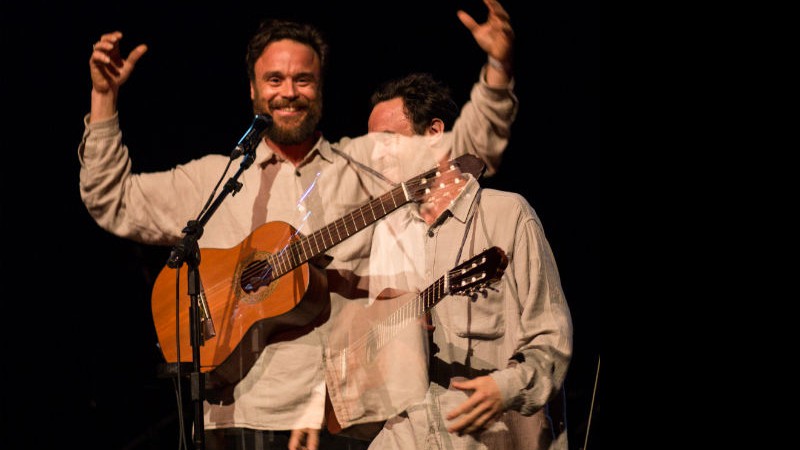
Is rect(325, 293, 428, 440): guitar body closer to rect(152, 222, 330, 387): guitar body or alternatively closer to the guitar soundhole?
rect(152, 222, 330, 387): guitar body

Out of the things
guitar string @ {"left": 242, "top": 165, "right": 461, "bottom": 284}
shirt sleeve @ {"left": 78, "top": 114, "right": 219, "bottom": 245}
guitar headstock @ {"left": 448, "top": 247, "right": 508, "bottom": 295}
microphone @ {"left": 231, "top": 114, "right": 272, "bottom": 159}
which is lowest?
guitar headstock @ {"left": 448, "top": 247, "right": 508, "bottom": 295}

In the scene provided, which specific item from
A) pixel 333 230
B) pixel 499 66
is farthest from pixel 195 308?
pixel 499 66

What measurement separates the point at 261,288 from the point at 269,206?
0.28 metres

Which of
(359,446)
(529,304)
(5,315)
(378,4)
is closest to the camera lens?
(529,304)

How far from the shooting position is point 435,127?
2826 millimetres

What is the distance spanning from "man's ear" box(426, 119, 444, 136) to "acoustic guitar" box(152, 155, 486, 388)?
432 millimetres

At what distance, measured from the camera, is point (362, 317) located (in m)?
2.55

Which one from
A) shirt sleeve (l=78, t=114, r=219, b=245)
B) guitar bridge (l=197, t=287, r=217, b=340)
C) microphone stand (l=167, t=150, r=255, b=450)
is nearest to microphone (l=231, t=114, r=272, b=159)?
microphone stand (l=167, t=150, r=255, b=450)

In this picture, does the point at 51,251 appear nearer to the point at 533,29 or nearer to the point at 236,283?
the point at 236,283

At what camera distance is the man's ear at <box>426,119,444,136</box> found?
2799 millimetres

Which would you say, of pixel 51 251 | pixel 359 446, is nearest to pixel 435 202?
pixel 359 446

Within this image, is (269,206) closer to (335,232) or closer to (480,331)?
(335,232)

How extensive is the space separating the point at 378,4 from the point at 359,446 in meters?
1.67

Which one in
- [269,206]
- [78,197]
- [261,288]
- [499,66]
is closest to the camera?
[499,66]
